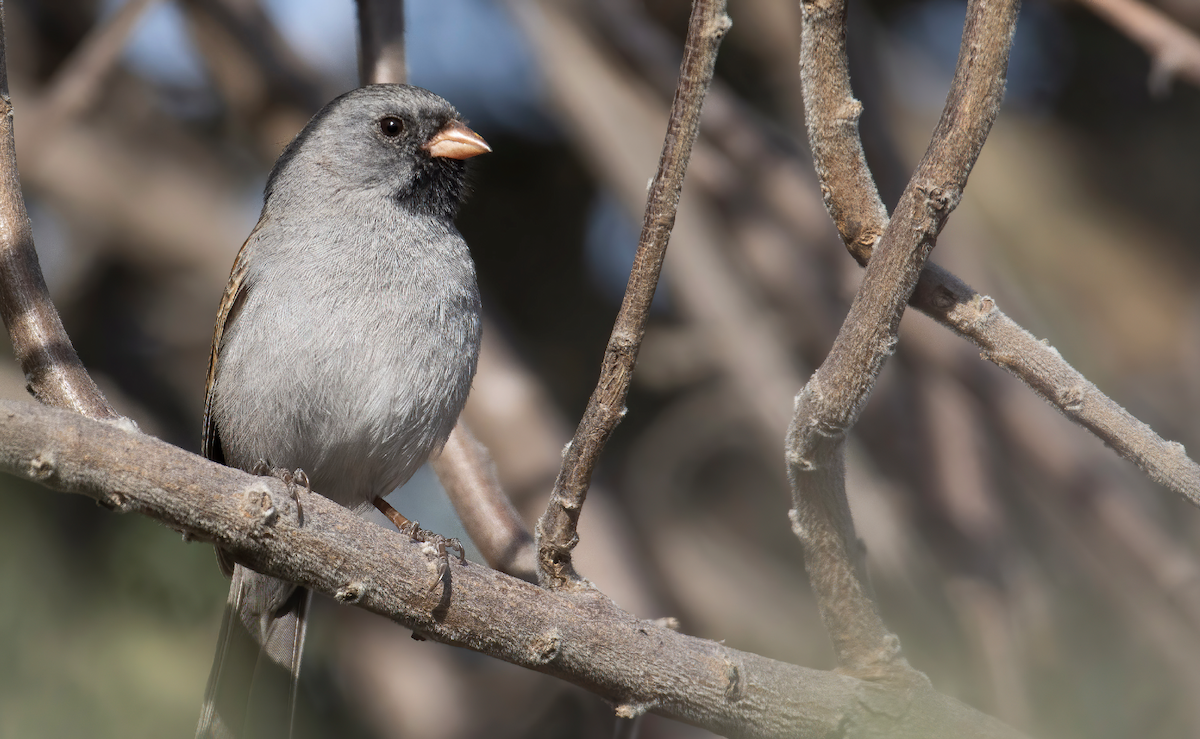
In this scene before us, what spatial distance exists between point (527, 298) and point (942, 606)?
308 centimetres

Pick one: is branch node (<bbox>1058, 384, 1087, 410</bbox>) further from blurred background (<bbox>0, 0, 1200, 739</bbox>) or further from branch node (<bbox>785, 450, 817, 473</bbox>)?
blurred background (<bbox>0, 0, 1200, 739</bbox>)

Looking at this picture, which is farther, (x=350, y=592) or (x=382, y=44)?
(x=382, y=44)

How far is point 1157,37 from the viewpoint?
140 inches

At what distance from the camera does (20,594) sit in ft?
13.0

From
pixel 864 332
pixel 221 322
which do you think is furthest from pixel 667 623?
pixel 221 322

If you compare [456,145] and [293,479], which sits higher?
[456,145]

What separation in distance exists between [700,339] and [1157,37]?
2.65m

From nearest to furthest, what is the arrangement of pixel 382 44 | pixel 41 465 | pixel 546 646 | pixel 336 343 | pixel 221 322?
pixel 41 465 → pixel 546 646 → pixel 336 343 → pixel 221 322 → pixel 382 44

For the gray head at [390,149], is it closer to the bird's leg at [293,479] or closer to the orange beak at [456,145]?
the orange beak at [456,145]

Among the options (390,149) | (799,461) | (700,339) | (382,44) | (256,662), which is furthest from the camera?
(700,339)

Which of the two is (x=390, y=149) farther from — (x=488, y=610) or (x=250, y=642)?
(x=488, y=610)

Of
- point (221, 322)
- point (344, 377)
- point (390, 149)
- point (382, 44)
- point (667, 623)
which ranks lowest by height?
point (667, 623)

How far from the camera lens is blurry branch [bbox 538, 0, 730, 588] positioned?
6.83 feet

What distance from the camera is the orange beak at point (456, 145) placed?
14.0 feet
